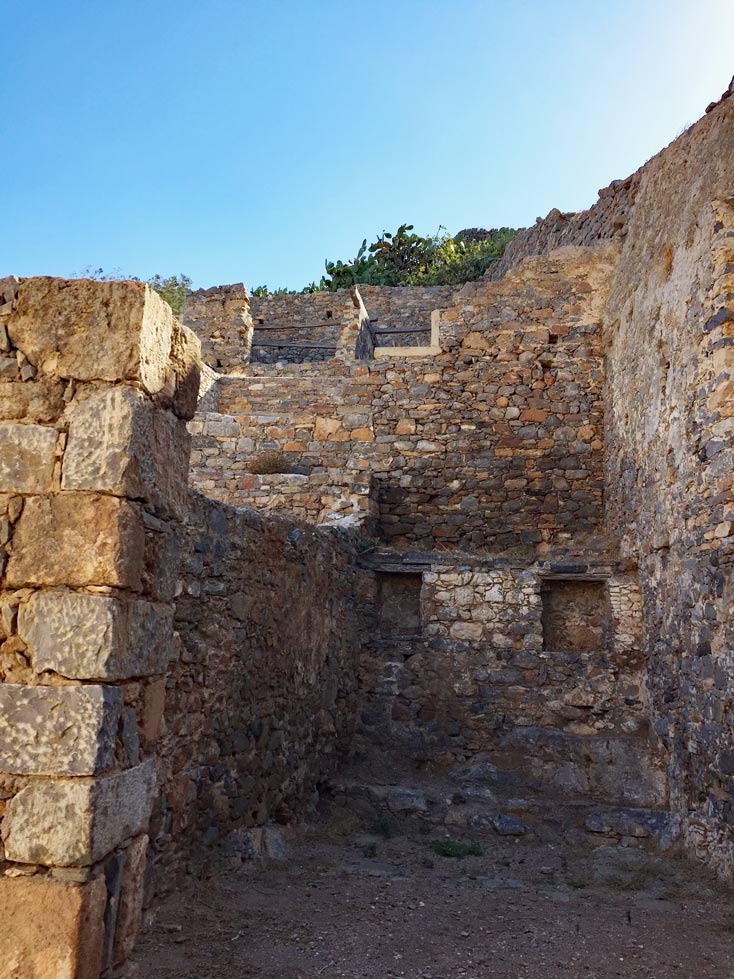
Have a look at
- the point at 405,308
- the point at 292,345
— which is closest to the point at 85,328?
the point at 292,345

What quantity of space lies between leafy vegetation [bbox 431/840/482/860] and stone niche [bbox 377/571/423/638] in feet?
7.89

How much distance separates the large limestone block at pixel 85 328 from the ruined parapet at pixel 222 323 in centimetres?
1327

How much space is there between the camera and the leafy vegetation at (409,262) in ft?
77.5

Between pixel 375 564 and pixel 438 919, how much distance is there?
4.00 m

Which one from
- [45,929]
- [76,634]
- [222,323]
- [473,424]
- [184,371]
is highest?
[222,323]

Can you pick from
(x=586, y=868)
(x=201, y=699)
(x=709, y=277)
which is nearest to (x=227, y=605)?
(x=201, y=699)

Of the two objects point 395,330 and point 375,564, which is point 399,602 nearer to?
point 375,564

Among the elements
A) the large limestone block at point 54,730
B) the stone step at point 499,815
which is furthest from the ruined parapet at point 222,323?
the large limestone block at point 54,730

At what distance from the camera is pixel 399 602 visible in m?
8.32

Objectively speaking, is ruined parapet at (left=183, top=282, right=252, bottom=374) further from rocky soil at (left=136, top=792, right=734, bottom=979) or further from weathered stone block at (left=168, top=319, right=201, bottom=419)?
weathered stone block at (left=168, top=319, right=201, bottom=419)

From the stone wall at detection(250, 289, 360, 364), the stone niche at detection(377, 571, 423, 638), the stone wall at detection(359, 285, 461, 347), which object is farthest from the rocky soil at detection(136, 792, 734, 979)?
the stone wall at detection(359, 285, 461, 347)

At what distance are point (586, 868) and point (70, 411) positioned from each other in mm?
5026

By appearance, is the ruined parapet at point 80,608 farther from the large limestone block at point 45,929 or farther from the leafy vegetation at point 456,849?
the leafy vegetation at point 456,849

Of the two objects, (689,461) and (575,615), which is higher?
(689,461)
